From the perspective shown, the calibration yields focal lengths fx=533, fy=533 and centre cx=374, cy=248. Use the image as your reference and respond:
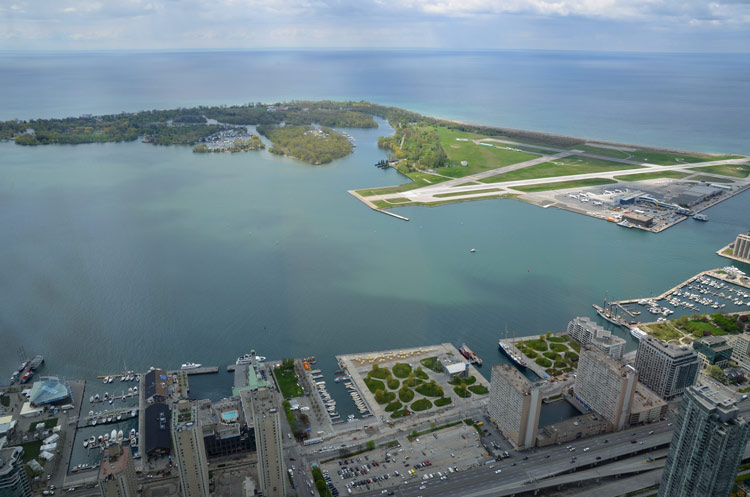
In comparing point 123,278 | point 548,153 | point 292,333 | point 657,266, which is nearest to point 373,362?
point 292,333

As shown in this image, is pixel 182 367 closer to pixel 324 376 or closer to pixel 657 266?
pixel 324 376

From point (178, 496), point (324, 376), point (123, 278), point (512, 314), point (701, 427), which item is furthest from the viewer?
point (123, 278)

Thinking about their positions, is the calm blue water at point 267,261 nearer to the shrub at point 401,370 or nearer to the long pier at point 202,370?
the long pier at point 202,370

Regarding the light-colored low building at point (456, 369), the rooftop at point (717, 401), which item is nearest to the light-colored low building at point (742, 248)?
the light-colored low building at point (456, 369)

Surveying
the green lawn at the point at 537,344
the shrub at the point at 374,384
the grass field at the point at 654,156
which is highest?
the grass field at the point at 654,156

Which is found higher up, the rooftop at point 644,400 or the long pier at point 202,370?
the rooftop at point 644,400

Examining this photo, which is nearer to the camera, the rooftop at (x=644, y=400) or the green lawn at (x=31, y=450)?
the green lawn at (x=31, y=450)

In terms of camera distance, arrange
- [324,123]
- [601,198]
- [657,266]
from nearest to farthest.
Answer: [657,266], [601,198], [324,123]

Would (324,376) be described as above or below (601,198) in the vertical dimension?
below

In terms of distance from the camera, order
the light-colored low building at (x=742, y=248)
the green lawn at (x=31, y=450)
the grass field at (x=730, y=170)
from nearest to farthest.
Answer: the green lawn at (x=31, y=450) < the light-colored low building at (x=742, y=248) < the grass field at (x=730, y=170)
